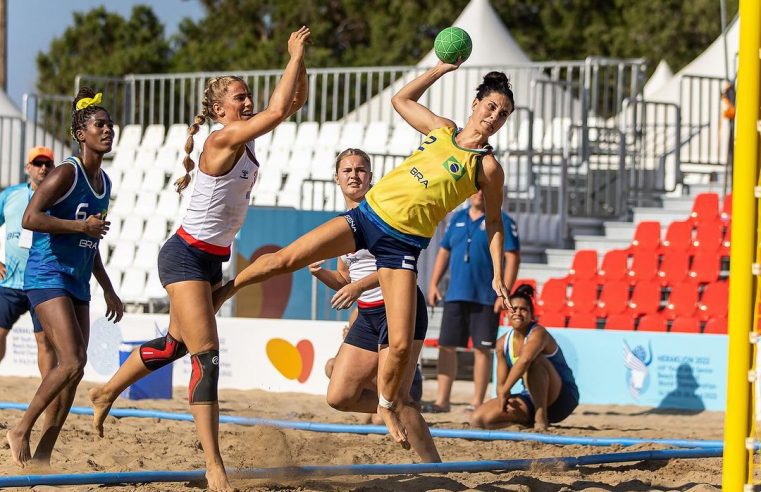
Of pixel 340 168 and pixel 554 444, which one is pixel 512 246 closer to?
pixel 554 444

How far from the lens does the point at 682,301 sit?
493 inches

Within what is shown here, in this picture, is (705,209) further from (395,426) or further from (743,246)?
(743,246)

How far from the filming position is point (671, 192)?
15.7 meters

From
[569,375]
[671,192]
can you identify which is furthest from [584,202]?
[569,375]

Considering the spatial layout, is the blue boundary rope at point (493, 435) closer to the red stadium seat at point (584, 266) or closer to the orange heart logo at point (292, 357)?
the orange heart logo at point (292, 357)

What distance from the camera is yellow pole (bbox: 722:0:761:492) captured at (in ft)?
15.5

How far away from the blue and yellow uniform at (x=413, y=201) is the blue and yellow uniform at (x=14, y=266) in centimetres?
320

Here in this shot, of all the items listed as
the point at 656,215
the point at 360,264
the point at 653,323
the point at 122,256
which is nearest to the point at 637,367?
the point at 653,323

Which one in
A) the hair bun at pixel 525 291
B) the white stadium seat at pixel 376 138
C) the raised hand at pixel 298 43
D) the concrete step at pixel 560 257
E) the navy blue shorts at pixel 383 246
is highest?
the white stadium seat at pixel 376 138

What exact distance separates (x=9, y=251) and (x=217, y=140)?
3701 millimetres

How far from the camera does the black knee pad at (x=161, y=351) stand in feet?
19.0

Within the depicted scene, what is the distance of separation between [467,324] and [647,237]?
4.17 metres

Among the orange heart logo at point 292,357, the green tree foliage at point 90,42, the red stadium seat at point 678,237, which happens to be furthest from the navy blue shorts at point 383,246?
the green tree foliage at point 90,42

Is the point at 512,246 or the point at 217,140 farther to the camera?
the point at 512,246
